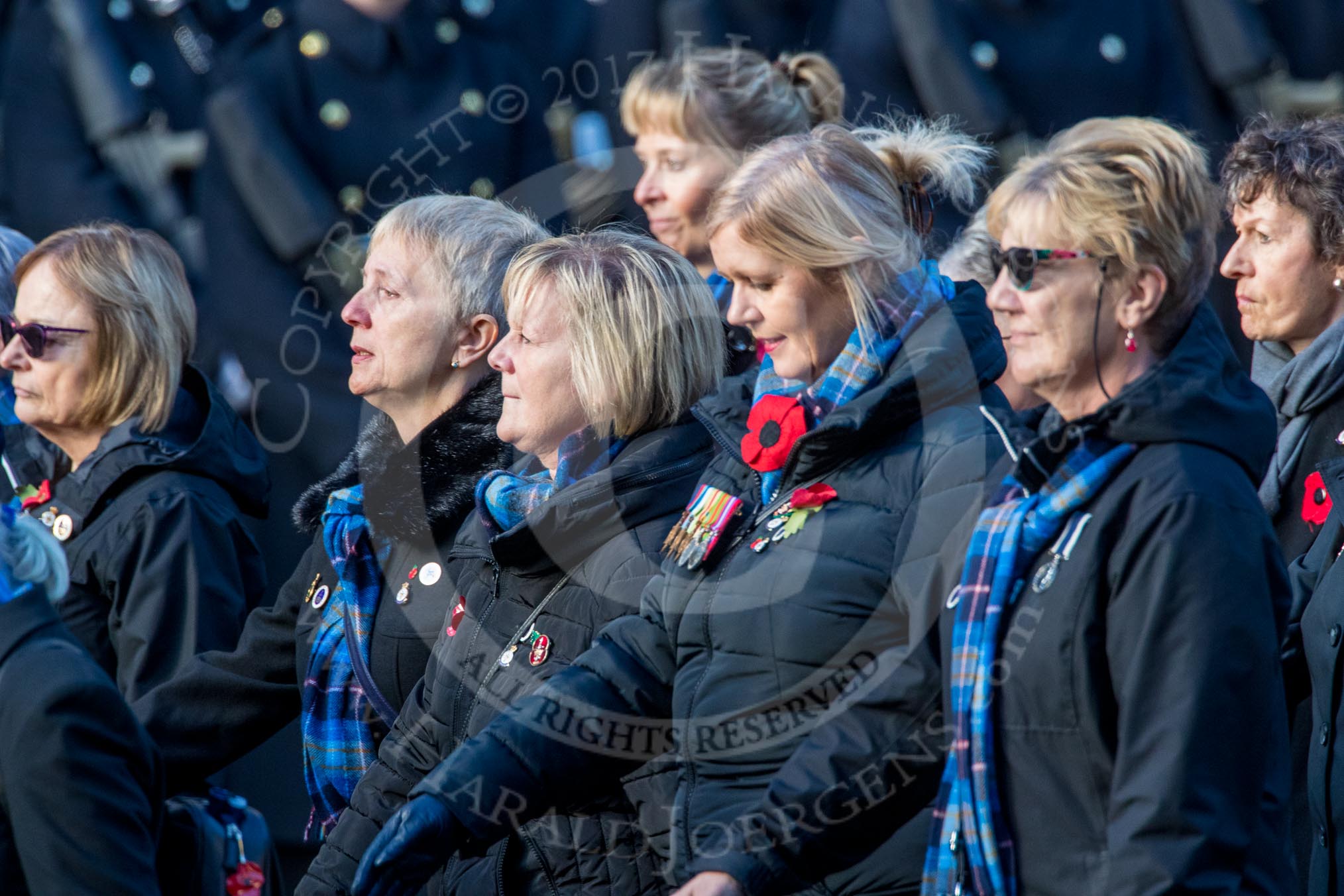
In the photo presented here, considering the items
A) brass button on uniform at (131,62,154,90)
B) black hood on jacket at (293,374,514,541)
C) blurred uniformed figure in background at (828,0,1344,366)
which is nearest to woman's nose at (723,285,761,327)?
black hood on jacket at (293,374,514,541)

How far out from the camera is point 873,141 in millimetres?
3236

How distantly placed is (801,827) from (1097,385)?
A: 2.39ft

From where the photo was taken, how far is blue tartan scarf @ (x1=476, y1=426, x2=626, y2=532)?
315 centimetres

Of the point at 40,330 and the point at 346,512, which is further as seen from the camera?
the point at 40,330

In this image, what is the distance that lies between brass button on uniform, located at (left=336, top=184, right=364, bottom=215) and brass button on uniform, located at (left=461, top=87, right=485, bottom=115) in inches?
15.6

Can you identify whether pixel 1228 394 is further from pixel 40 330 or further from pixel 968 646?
pixel 40 330

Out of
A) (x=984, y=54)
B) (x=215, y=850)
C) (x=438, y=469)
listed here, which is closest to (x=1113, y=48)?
(x=984, y=54)

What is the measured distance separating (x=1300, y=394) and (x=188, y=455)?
2.39 m

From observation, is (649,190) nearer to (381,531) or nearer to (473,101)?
(473,101)

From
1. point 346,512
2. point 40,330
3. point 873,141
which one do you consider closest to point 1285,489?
point 873,141

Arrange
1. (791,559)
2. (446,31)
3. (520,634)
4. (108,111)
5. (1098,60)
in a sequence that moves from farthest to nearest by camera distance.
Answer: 1. (108,111)
2. (446,31)
3. (1098,60)
4. (520,634)
5. (791,559)

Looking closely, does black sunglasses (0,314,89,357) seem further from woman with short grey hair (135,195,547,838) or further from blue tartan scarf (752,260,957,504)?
blue tartan scarf (752,260,957,504)

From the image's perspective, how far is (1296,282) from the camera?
3.46m

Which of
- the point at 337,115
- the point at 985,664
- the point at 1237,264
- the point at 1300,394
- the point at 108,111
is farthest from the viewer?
the point at 108,111
